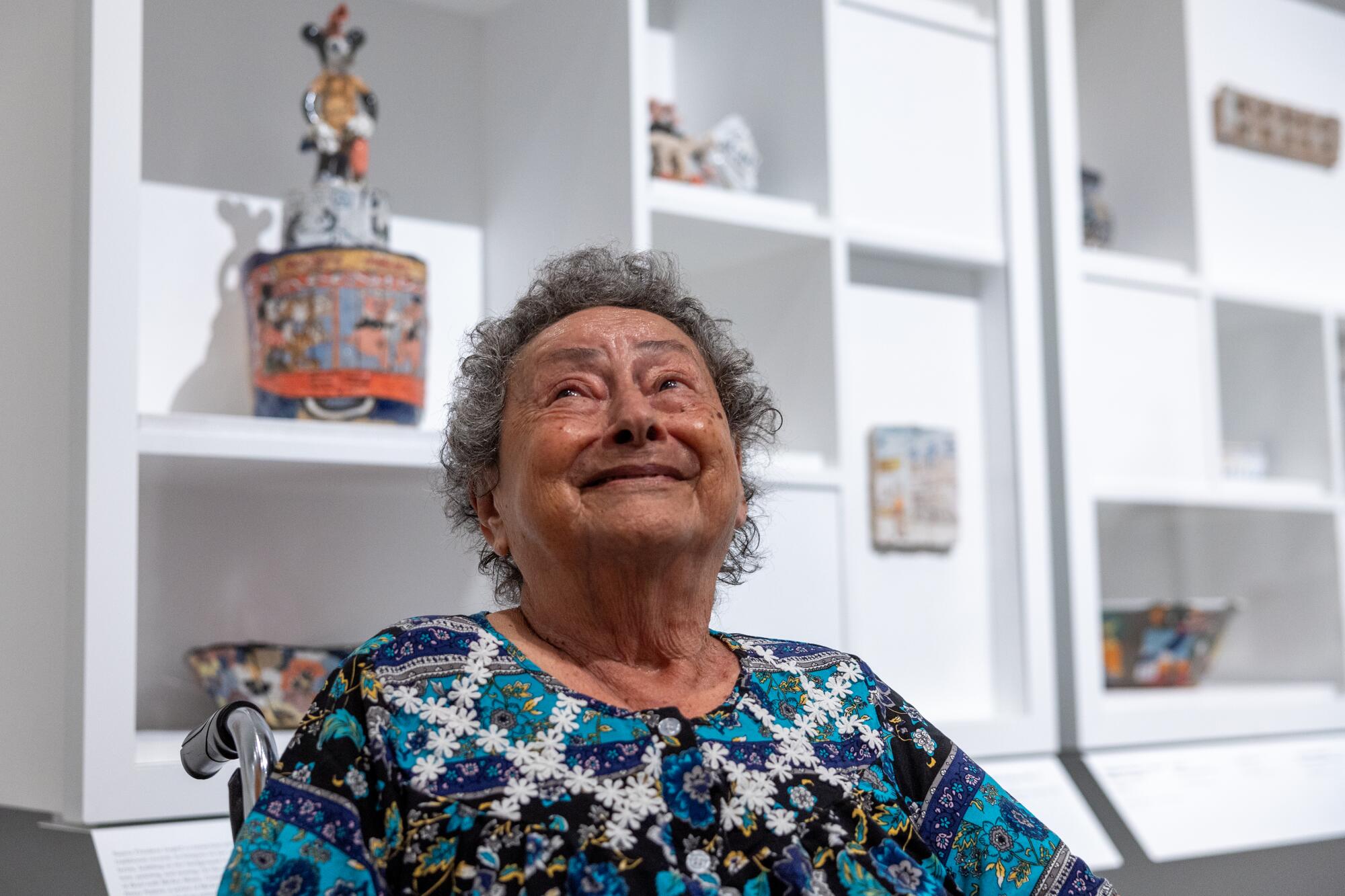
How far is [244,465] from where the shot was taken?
6.14 feet

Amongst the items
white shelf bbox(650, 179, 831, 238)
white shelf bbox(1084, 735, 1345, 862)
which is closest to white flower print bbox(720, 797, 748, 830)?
white shelf bbox(650, 179, 831, 238)

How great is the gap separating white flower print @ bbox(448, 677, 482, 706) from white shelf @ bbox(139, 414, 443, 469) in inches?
27.8

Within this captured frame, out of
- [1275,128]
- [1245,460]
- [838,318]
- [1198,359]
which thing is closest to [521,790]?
[838,318]

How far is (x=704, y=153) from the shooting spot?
2328 millimetres

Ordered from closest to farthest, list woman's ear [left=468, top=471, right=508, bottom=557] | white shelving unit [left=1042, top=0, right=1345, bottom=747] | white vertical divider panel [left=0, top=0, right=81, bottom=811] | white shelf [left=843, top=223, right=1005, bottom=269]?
woman's ear [left=468, top=471, right=508, bottom=557] < white vertical divider panel [left=0, top=0, right=81, bottom=811] < white shelf [left=843, top=223, right=1005, bottom=269] < white shelving unit [left=1042, top=0, right=1345, bottom=747]

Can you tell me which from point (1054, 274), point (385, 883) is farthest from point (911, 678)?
point (385, 883)

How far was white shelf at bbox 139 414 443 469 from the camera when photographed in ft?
5.66

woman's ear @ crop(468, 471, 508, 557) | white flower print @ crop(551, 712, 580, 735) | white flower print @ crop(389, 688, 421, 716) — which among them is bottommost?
white flower print @ crop(551, 712, 580, 735)

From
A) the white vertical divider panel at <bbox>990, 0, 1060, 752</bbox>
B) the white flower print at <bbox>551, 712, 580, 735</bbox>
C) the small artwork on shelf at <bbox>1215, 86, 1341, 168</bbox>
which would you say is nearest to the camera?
the white flower print at <bbox>551, 712, 580, 735</bbox>

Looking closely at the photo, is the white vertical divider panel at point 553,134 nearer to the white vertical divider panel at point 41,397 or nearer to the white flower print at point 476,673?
the white vertical divider panel at point 41,397

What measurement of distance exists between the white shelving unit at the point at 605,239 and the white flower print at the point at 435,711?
667 millimetres

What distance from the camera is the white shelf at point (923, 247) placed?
2326mm

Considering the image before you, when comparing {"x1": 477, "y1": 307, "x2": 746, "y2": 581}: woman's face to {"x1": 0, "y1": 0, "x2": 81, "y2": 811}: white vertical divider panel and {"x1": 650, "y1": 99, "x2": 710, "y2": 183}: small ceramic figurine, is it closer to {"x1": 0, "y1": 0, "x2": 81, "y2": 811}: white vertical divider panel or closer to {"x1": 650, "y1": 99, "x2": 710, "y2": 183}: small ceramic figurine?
{"x1": 0, "y1": 0, "x2": 81, "y2": 811}: white vertical divider panel

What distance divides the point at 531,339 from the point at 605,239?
713 mm
